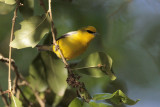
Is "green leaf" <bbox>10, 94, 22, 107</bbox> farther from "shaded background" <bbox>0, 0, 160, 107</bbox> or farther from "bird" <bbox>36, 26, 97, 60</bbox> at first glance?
"shaded background" <bbox>0, 0, 160, 107</bbox>

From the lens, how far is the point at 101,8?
2.12 m

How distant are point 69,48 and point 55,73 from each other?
0.84ft

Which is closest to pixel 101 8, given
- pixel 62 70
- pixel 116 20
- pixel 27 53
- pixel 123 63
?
pixel 116 20

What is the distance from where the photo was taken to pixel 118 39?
89.4 inches

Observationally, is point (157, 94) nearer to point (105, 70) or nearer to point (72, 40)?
point (72, 40)

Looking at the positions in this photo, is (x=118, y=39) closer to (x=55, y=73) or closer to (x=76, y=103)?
(x=55, y=73)

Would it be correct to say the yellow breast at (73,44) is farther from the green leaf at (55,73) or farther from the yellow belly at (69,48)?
the green leaf at (55,73)

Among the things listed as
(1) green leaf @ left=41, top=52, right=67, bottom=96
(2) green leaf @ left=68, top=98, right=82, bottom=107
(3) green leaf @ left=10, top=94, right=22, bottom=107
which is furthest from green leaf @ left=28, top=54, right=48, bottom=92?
(2) green leaf @ left=68, top=98, right=82, bottom=107

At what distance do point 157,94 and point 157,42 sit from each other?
50 cm


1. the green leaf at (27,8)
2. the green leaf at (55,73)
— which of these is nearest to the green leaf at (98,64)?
the green leaf at (55,73)

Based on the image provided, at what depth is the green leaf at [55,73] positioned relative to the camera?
1375 millimetres

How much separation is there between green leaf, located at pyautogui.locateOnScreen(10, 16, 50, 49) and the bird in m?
0.35

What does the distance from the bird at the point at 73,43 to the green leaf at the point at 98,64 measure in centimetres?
30

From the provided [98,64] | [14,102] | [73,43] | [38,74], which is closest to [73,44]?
[73,43]
